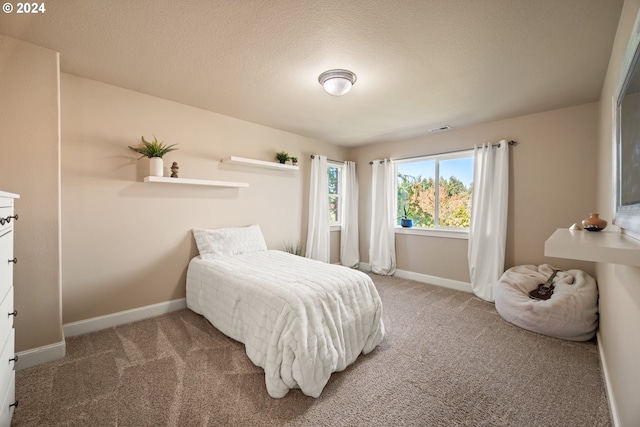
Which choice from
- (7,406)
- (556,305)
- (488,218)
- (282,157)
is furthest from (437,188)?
(7,406)

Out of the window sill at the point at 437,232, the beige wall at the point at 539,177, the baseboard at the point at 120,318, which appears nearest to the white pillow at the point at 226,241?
the baseboard at the point at 120,318

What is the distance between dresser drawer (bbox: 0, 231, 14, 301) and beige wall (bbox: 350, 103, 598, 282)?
14.5 ft

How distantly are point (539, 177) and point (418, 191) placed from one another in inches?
63.6

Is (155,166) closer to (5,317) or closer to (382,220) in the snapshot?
(5,317)

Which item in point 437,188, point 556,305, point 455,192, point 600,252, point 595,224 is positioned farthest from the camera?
point 437,188

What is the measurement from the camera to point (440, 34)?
1775mm

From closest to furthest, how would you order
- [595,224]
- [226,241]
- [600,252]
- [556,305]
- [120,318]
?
[600,252]
[595,224]
[556,305]
[120,318]
[226,241]

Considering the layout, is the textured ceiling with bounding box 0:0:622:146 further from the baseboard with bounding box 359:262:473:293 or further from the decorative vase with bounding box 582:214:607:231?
the baseboard with bounding box 359:262:473:293

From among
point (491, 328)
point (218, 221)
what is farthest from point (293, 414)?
point (218, 221)

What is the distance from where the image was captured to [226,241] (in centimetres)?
319

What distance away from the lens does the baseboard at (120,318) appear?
7.99 feet

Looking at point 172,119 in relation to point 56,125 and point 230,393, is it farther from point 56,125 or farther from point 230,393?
point 230,393

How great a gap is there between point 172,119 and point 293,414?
3.10m

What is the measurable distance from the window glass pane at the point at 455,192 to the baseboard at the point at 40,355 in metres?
4.63
